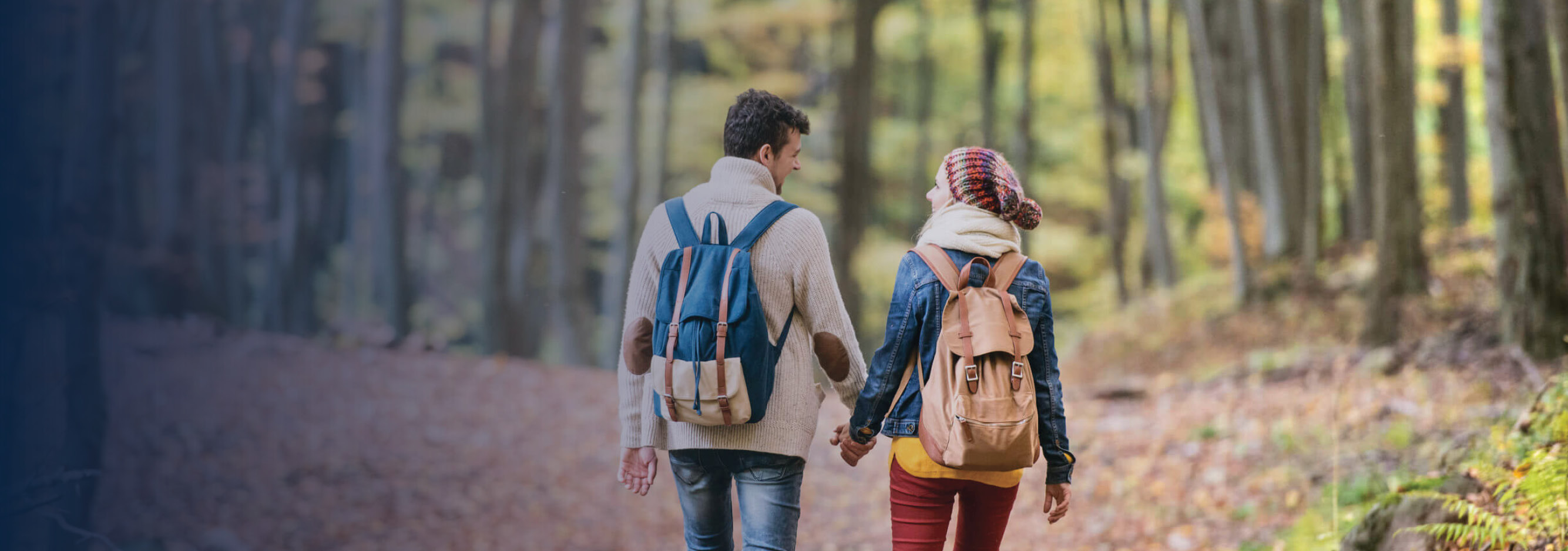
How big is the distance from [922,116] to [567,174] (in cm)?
735

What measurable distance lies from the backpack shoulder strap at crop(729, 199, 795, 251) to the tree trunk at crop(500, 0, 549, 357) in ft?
58.4

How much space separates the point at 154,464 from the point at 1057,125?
60.5 ft


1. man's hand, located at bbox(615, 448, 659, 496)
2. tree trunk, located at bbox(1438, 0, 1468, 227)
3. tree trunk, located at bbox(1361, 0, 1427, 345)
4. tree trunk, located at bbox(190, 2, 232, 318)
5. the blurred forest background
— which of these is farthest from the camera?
tree trunk, located at bbox(190, 2, 232, 318)

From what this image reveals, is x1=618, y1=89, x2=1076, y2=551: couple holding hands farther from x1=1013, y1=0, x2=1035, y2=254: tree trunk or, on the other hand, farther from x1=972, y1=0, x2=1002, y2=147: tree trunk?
x1=972, y1=0, x2=1002, y2=147: tree trunk

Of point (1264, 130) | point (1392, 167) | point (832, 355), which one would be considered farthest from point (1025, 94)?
point (832, 355)

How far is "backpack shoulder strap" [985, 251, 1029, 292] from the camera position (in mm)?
2789

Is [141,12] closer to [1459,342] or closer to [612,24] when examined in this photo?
[612,24]

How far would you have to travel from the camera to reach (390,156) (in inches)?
682

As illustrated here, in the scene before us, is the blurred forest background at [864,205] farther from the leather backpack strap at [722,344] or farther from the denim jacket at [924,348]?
the leather backpack strap at [722,344]

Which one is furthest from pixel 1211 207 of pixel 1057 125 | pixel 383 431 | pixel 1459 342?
pixel 383 431

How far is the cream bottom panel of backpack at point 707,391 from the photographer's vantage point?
2.72m

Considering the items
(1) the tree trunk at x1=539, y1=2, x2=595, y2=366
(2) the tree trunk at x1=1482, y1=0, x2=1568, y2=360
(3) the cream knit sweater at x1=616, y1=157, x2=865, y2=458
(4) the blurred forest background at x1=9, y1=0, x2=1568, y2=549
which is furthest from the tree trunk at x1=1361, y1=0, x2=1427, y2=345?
(1) the tree trunk at x1=539, y1=2, x2=595, y2=366

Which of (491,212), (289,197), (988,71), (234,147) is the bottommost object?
(491,212)

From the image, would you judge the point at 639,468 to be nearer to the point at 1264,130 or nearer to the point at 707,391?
the point at 707,391
